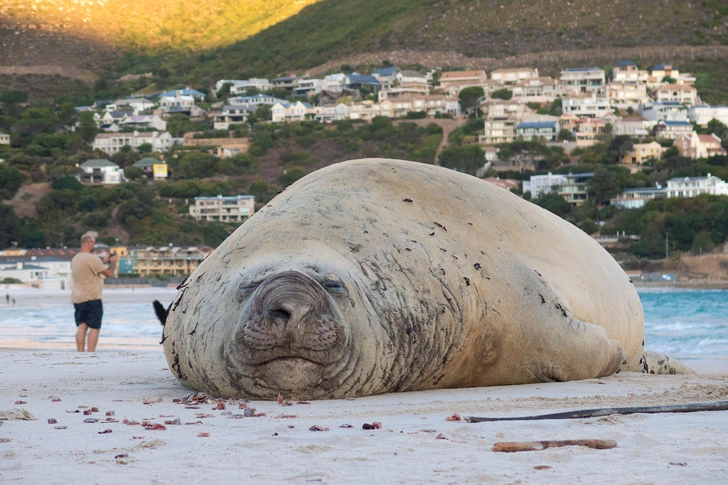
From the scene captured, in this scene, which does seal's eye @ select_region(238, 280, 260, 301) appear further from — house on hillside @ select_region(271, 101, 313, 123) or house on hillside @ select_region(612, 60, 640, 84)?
house on hillside @ select_region(612, 60, 640, 84)

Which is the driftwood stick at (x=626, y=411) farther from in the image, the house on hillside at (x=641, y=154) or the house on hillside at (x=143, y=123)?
the house on hillside at (x=143, y=123)

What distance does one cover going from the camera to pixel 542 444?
4.27 metres

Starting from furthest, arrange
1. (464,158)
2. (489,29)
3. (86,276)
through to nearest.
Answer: (489,29)
(464,158)
(86,276)

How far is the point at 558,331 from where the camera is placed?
22.1ft

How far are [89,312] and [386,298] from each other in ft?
20.0

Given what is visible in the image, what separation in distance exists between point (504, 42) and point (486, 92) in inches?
692

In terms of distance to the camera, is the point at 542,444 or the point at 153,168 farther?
the point at 153,168

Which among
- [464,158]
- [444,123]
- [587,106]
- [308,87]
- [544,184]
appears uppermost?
[308,87]

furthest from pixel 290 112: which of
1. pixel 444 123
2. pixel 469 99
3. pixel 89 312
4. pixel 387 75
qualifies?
pixel 89 312

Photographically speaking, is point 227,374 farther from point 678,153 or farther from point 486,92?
point 486,92

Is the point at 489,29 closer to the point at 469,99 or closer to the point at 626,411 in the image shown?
the point at 469,99

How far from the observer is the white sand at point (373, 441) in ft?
12.5

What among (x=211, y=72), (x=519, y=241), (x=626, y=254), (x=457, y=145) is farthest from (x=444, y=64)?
(x=519, y=241)

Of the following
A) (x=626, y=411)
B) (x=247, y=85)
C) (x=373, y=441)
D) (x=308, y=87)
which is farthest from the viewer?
(x=247, y=85)
